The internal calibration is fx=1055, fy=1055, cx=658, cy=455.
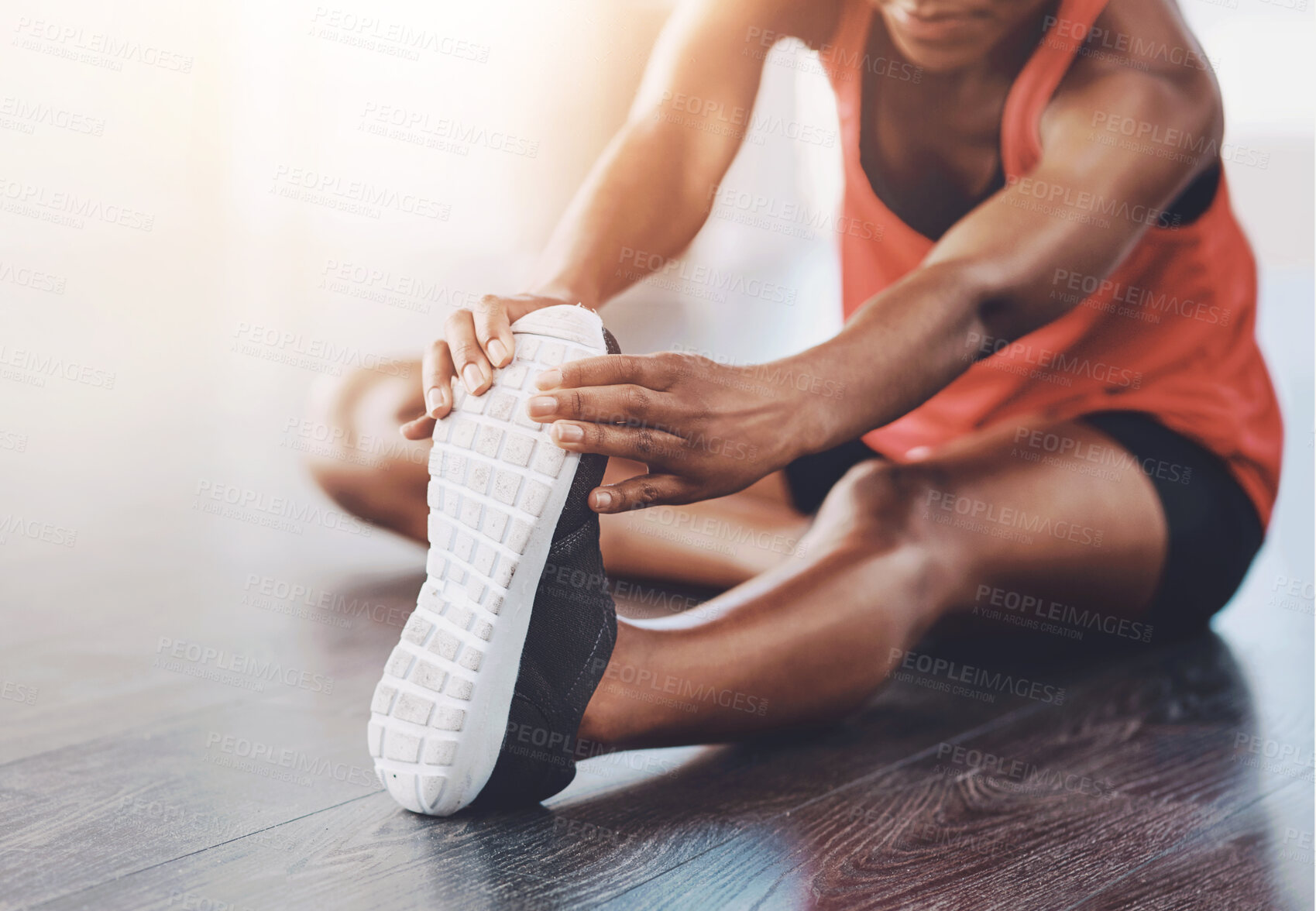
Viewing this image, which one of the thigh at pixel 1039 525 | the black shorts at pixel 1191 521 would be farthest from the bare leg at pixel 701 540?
the black shorts at pixel 1191 521

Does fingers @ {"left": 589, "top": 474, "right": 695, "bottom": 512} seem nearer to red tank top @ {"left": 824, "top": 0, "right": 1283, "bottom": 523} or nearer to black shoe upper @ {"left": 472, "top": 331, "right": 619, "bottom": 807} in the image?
black shoe upper @ {"left": 472, "top": 331, "right": 619, "bottom": 807}

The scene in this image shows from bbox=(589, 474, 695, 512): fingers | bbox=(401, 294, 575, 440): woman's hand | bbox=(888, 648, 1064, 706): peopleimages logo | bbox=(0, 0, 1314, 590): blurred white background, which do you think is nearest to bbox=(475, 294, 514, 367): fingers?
bbox=(401, 294, 575, 440): woman's hand

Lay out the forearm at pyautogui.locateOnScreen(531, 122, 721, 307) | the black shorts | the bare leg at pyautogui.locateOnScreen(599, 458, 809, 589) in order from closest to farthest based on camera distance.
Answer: the black shorts < the forearm at pyautogui.locateOnScreen(531, 122, 721, 307) < the bare leg at pyautogui.locateOnScreen(599, 458, 809, 589)

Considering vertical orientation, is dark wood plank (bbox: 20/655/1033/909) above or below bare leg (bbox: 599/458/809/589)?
above

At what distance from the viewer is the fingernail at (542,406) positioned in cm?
69

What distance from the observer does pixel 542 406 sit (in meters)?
0.69

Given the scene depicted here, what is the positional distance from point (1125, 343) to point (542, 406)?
0.97 metres

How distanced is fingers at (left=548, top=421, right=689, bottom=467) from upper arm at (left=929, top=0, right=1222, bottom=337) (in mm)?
440

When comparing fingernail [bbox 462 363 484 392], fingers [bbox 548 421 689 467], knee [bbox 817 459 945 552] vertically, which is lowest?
knee [bbox 817 459 945 552]

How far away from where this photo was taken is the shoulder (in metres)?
1.22

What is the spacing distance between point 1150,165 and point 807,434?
644 mm

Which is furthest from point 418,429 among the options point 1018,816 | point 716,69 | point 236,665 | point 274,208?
point 274,208

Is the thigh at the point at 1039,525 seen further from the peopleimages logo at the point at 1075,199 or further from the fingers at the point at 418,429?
the fingers at the point at 418,429

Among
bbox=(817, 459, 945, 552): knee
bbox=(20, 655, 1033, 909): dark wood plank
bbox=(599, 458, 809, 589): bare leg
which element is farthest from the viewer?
bbox=(599, 458, 809, 589): bare leg
